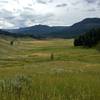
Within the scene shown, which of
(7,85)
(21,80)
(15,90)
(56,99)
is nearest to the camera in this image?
(56,99)

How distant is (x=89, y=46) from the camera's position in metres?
149

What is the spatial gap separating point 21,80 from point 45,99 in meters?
2.47

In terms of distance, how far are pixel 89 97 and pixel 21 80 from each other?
8.50ft

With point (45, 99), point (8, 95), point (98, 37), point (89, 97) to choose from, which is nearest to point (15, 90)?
point (8, 95)

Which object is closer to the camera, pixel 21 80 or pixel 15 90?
pixel 15 90

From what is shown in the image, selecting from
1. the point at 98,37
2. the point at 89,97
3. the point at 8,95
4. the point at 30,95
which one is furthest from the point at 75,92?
the point at 98,37

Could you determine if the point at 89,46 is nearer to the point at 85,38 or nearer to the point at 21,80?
the point at 85,38

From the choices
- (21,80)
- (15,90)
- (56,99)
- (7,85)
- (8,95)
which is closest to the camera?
(56,99)

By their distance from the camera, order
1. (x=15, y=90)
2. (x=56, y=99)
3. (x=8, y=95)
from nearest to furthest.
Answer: (x=56, y=99)
(x=8, y=95)
(x=15, y=90)

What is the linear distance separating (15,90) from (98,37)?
466 feet

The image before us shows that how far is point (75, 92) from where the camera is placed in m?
8.10

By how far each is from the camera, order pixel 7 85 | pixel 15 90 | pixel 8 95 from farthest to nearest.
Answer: pixel 7 85
pixel 15 90
pixel 8 95

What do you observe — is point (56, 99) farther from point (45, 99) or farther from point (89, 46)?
point (89, 46)

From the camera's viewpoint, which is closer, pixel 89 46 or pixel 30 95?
pixel 30 95
